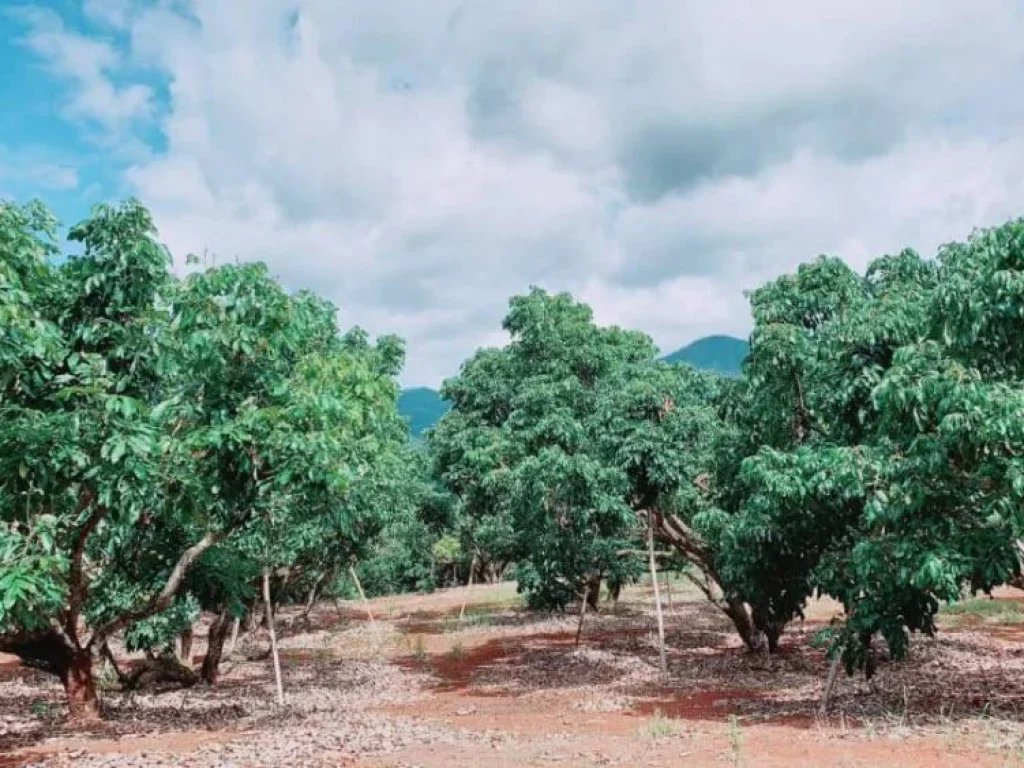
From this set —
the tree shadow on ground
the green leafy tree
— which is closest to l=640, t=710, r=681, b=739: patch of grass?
the tree shadow on ground

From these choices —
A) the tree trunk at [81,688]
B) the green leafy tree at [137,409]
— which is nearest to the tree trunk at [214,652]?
the tree trunk at [81,688]

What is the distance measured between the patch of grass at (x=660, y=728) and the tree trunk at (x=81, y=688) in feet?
25.8

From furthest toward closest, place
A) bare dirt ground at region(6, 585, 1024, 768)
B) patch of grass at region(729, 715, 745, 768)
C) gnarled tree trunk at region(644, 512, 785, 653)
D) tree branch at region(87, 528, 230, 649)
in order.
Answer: gnarled tree trunk at region(644, 512, 785, 653) → tree branch at region(87, 528, 230, 649) → bare dirt ground at region(6, 585, 1024, 768) → patch of grass at region(729, 715, 745, 768)

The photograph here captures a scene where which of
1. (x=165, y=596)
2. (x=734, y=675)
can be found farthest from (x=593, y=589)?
(x=165, y=596)

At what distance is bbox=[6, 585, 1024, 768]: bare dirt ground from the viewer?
31.9 ft

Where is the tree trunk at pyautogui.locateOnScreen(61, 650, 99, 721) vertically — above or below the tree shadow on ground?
above

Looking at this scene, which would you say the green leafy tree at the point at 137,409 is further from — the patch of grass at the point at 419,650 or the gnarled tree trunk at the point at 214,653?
the patch of grass at the point at 419,650

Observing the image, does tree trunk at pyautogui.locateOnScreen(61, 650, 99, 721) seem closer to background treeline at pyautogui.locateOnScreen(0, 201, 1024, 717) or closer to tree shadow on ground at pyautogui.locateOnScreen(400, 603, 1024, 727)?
background treeline at pyautogui.locateOnScreen(0, 201, 1024, 717)

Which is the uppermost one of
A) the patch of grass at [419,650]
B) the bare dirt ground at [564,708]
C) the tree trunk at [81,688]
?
the tree trunk at [81,688]

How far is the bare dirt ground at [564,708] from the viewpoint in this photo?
971cm

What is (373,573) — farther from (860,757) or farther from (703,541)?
(860,757)

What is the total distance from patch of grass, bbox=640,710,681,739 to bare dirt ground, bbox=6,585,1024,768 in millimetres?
40

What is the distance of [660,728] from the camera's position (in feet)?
37.3

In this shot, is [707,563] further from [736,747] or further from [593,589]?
[736,747]
